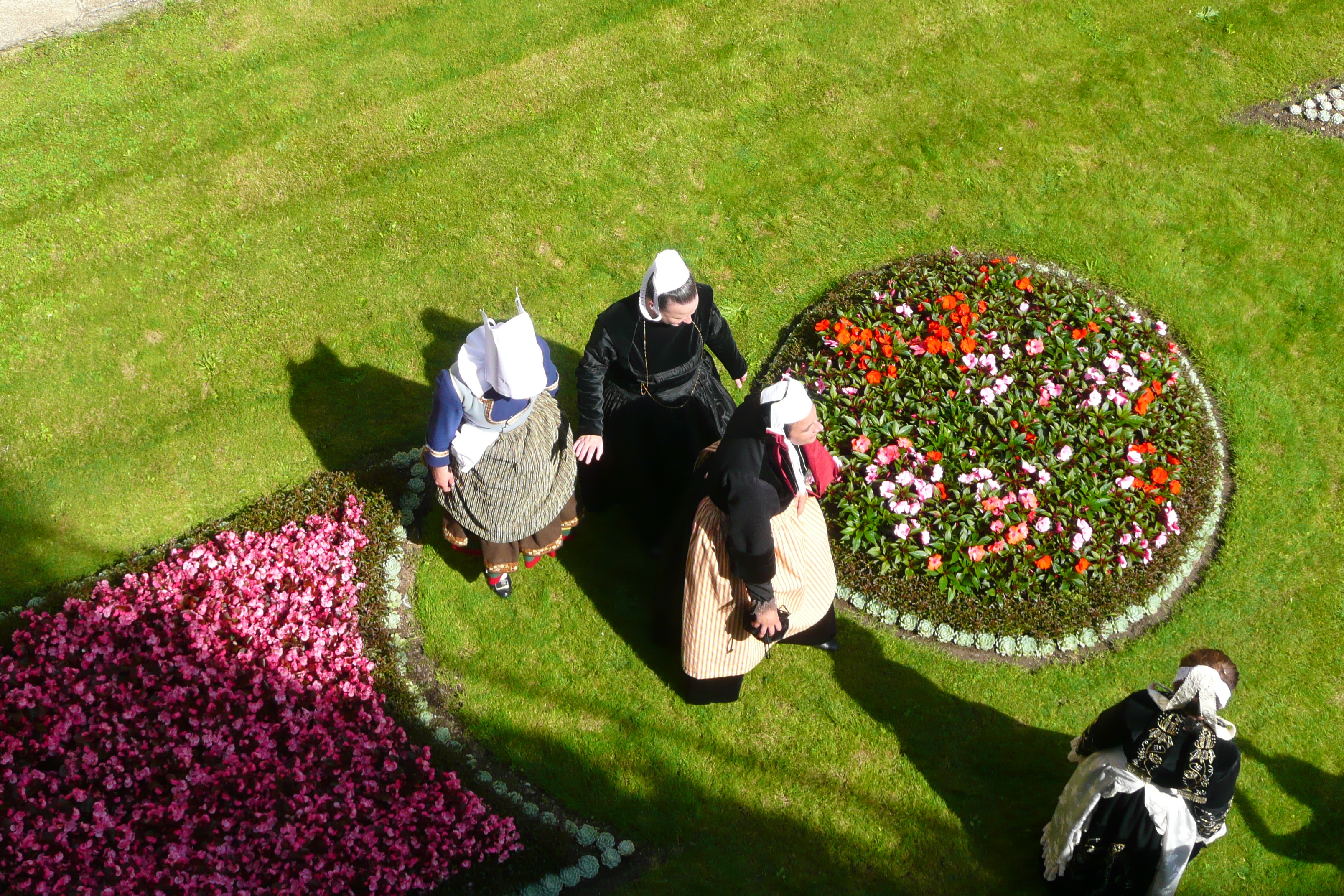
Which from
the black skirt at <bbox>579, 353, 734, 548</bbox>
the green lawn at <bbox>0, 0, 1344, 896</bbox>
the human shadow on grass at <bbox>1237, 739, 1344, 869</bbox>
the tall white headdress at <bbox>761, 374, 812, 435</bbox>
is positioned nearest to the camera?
the tall white headdress at <bbox>761, 374, 812, 435</bbox>

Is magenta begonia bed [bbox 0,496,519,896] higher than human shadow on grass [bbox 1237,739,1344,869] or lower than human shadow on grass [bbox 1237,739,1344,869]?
higher

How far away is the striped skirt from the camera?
4949 millimetres

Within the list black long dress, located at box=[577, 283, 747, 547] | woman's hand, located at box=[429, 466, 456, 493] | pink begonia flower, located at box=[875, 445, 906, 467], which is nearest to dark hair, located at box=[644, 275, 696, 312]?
black long dress, located at box=[577, 283, 747, 547]

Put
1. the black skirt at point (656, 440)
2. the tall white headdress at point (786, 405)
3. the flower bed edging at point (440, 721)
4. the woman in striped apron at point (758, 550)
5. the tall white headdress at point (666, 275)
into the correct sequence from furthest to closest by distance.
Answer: the black skirt at point (656, 440), the flower bed edging at point (440, 721), the tall white headdress at point (666, 275), the woman in striped apron at point (758, 550), the tall white headdress at point (786, 405)

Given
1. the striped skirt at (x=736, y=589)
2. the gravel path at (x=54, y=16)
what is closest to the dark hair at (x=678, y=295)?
the striped skirt at (x=736, y=589)

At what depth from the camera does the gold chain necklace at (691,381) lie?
5152mm

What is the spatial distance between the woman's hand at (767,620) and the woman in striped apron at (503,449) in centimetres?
146

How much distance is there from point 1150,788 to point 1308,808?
2028mm

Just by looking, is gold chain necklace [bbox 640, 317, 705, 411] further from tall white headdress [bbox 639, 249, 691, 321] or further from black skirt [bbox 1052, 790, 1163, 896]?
black skirt [bbox 1052, 790, 1163, 896]

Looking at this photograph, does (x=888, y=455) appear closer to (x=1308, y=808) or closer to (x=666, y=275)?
(x=666, y=275)

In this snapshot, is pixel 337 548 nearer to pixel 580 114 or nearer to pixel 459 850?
pixel 459 850

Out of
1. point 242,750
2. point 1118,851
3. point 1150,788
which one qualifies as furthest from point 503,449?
point 1118,851

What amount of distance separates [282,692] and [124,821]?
3.31 ft

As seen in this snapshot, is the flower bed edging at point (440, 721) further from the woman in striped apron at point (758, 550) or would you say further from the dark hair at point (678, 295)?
the dark hair at point (678, 295)
